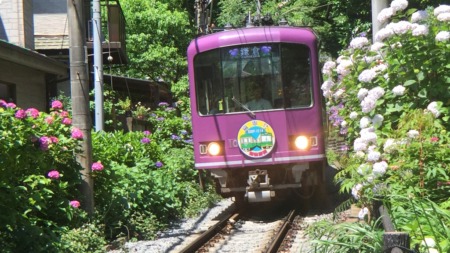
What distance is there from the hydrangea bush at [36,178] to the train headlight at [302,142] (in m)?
3.90

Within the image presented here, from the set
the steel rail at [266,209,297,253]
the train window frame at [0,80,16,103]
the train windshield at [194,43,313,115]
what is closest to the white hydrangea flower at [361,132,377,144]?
the steel rail at [266,209,297,253]

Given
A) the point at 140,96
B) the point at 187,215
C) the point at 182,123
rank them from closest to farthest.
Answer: the point at 187,215
the point at 182,123
the point at 140,96

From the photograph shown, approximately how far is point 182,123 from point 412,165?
50.3 ft

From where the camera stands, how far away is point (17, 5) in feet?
49.5

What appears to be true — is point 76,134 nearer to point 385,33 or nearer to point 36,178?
point 36,178

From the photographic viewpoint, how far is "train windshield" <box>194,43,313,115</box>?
10969mm

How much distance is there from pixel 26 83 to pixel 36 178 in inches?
329

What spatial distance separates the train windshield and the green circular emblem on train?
0.30m

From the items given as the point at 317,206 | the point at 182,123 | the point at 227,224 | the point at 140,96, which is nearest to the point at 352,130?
the point at 227,224

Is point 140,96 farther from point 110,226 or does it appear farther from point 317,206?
point 110,226

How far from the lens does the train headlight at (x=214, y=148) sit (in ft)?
36.1

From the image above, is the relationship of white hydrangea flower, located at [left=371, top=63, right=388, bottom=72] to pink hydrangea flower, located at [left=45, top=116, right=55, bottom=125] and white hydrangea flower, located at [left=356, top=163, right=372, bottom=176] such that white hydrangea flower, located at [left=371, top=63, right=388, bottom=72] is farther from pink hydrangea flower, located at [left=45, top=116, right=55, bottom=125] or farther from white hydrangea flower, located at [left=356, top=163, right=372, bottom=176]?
pink hydrangea flower, located at [left=45, top=116, right=55, bottom=125]

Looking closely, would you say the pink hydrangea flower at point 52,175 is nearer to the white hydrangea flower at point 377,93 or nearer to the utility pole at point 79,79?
the utility pole at point 79,79

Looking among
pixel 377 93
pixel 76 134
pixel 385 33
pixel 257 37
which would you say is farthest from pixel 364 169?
pixel 257 37
